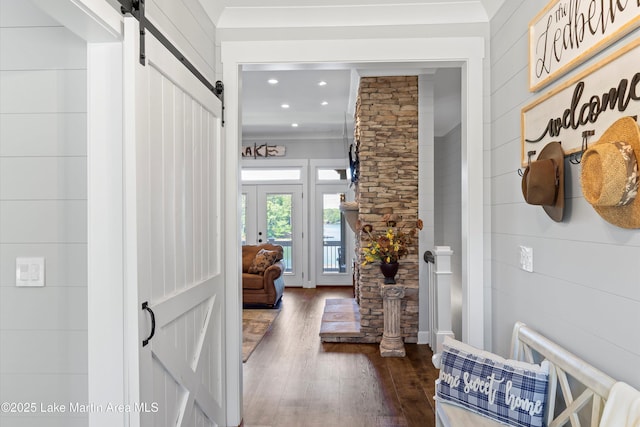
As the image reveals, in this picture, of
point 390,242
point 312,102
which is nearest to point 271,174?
point 312,102

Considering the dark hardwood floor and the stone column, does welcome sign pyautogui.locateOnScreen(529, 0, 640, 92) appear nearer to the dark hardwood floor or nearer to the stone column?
the dark hardwood floor

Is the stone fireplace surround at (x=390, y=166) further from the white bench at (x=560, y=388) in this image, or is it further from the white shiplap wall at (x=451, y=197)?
the white shiplap wall at (x=451, y=197)

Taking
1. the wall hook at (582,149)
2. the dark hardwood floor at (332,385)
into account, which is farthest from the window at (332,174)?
the wall hook at (582,149)

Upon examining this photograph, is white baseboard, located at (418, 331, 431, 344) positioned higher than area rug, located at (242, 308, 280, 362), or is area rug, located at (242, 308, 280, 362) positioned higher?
white baseboard, located at (418, 331, 431, 344)

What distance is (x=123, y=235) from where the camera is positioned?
1.39 m

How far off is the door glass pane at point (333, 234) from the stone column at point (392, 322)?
3877 millimetres

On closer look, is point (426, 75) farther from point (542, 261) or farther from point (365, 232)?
point (542, 261)

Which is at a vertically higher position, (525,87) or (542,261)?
(525,87)

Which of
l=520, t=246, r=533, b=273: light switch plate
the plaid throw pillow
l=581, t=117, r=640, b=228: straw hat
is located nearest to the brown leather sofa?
the plaid throw pillow

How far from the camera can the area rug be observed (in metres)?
4.13

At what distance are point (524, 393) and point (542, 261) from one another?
0.57 m

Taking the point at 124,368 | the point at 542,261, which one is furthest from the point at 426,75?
the point at 124,368

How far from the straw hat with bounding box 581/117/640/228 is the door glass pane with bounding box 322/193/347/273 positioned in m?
6.57

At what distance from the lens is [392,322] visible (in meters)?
3.89
